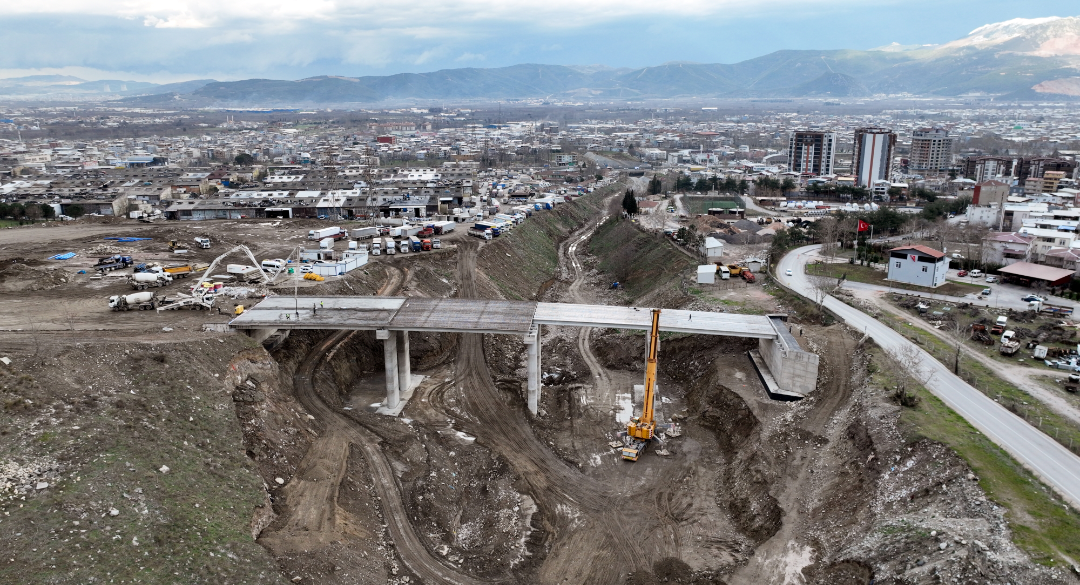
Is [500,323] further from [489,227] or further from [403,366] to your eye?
[489,227]

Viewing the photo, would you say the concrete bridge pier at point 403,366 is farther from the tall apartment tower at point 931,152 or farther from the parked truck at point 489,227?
the tall apartment tower at point 931,152

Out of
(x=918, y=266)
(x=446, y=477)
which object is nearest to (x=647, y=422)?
(x=446, y=477)

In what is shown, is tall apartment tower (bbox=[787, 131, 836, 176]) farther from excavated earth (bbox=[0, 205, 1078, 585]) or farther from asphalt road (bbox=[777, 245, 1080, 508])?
excavated earth (bbox=[0, 205, 1078, 585])

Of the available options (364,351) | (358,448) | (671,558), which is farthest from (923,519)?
(364,351)

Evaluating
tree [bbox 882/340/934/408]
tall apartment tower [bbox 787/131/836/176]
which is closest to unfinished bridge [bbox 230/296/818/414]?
tree [bbox 882/340/934/408]

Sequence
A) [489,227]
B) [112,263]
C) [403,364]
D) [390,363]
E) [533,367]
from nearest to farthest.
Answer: [390,363] < [533,367] < [403,364] < [112,263] < [489,227]

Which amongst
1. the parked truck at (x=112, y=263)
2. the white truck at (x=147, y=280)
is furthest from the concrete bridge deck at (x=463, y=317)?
the parked truck at (x=112, y=263)

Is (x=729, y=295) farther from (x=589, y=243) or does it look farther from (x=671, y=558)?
(x=589, y=243)

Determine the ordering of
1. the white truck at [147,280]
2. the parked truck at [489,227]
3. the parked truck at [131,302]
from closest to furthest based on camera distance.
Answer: the parked truck at [131,302], the white truck at [147,280], the parked truck at [489,227]
